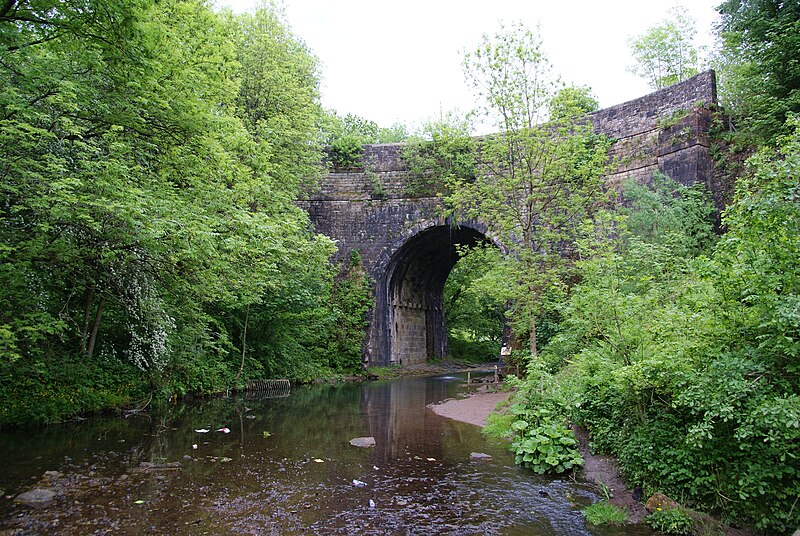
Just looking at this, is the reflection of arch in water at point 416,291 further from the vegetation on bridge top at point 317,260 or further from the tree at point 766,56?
the tree at point 766,56

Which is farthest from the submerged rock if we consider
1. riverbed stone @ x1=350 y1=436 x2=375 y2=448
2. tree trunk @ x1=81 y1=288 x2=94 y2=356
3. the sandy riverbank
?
tree trunk @ x1=81 y1=288 x2=94 y2=356

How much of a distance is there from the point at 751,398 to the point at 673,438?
3.80 ft

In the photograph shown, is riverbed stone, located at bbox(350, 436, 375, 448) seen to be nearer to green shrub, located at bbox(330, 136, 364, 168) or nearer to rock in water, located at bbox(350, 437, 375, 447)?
rock in water, located at bbox(350, 437, 375, 447)

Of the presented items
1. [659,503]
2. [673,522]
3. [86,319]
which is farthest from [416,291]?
[673,522]

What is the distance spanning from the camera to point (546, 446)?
A: 7.46 meters

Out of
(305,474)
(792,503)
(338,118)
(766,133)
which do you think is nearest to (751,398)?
(792,503)

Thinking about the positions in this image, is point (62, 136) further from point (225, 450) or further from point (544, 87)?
point (544, 87)

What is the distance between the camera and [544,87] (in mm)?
13133

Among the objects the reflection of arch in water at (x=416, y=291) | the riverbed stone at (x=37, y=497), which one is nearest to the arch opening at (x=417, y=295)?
the reflection of arch in water at (x=416, y=291)

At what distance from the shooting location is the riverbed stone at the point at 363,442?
8.87 meters

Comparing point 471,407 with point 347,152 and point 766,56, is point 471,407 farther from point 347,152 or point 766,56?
point 347,152

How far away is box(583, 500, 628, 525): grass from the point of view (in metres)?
5.28

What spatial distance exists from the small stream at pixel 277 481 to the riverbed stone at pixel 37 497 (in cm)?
Result: 12

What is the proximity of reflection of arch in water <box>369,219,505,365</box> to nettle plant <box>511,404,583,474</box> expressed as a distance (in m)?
13.1
